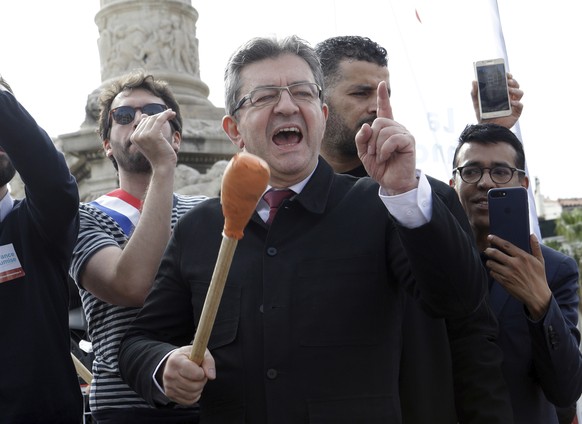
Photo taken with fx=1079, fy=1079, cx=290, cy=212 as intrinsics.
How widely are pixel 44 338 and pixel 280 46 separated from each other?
3.72 feet

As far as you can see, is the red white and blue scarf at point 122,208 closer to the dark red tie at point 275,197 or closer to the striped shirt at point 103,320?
the striped shirt at point 103,320

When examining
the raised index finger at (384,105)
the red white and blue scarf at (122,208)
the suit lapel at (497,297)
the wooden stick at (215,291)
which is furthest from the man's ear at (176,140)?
the wooden stick at (215,291)

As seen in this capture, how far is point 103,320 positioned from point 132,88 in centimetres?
95

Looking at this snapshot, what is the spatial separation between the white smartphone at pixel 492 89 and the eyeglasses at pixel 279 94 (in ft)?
4.54

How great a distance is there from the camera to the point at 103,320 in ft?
12.2

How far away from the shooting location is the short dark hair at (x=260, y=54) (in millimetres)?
3184

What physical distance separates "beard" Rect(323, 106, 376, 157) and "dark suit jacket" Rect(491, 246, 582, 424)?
2.41ft

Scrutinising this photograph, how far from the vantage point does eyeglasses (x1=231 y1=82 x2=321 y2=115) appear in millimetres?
3092

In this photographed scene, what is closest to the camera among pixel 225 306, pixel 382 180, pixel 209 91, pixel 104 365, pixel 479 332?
pixel 382 180

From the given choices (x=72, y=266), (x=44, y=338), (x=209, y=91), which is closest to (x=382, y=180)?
(x=44, y=338)

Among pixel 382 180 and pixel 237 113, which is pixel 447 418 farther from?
pixel 237 113

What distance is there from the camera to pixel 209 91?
11.5 m

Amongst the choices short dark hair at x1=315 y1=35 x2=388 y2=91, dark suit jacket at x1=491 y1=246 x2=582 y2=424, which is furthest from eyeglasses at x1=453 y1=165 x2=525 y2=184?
short dark hair at x1=315 y1=35 x2=388 y2=91

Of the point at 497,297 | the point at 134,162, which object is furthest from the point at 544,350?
the point at 134,162
